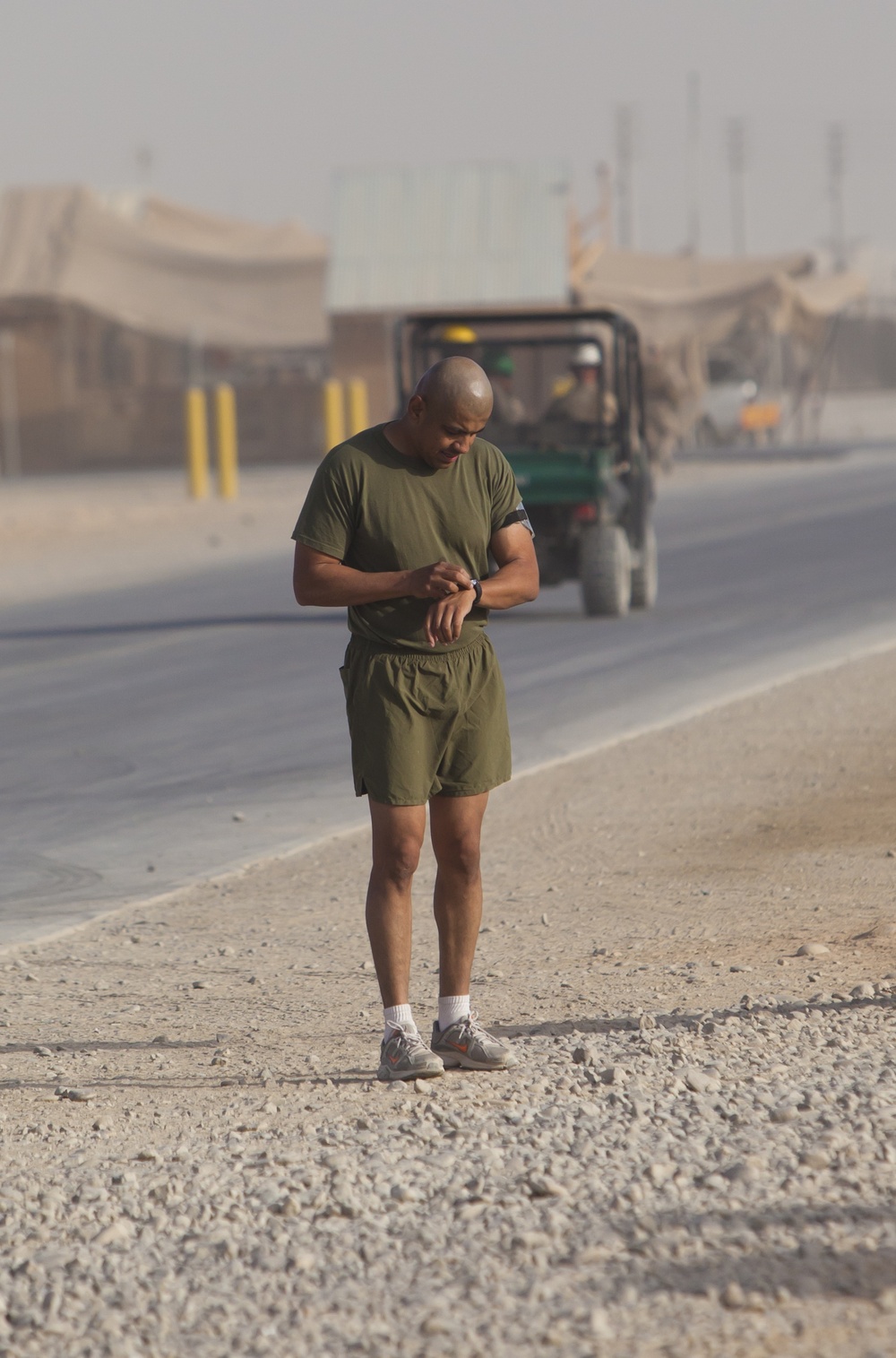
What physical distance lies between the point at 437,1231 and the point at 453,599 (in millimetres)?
1586

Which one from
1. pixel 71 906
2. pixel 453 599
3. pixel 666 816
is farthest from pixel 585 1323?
pixel 666 816

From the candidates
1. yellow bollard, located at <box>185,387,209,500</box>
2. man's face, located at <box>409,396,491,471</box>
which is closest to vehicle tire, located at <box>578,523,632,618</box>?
man's face, located at <box>409,396,491,471</box>

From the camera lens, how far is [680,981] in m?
5.85

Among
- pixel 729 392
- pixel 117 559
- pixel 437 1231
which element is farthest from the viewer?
pixel 729 392

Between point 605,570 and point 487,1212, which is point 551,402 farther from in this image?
point 487,1212

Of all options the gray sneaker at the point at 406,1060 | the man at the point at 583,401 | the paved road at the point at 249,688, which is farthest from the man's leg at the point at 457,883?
the man at the point at 583,401

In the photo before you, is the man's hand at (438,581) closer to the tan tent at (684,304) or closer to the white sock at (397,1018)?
the white sock at (397,1018)

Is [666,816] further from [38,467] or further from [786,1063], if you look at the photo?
[38,467]

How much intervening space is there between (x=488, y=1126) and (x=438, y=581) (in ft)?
4.23

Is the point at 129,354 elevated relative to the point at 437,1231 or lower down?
elevated

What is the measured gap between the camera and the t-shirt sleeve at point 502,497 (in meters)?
4.96

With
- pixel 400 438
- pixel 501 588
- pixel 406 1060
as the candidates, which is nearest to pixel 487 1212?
pixel 406 1060

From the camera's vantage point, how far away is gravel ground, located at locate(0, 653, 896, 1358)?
3500 millimetres

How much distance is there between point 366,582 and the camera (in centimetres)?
480
